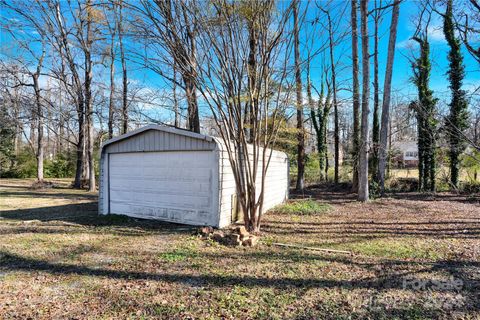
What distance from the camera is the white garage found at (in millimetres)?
5500

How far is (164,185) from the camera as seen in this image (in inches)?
243

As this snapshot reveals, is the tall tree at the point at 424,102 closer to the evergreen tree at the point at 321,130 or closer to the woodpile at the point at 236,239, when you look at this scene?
the evergreen tree at the point at 321,130

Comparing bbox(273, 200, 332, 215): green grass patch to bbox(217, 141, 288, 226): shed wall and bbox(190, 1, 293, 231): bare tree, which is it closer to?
bbox(217, 141, 288, 226): shed wall

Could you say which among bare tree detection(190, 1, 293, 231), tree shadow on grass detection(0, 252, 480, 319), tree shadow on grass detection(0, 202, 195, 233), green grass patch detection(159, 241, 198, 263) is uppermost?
bare tree detection(190, 1, 293, 231)

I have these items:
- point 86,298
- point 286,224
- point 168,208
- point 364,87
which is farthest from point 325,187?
point 86,298

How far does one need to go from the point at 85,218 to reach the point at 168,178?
2313mm

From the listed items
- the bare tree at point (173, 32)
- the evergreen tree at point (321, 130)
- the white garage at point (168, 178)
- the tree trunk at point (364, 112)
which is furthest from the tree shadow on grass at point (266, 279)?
the evergreen tree at point (321, 130)

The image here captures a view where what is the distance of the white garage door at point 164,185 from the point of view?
5609 mm

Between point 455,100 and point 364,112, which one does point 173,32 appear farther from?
Result: point 455,100

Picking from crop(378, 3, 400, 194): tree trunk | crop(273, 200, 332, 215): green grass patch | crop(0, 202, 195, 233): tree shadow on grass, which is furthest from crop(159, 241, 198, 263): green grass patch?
crop(378, 3, 400, 194): tree trunk

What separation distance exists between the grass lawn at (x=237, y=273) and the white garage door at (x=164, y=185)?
0.43 metres

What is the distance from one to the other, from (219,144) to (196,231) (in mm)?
1682

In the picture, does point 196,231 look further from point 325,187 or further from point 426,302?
point 325,187

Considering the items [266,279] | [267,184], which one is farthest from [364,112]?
[266,279]
